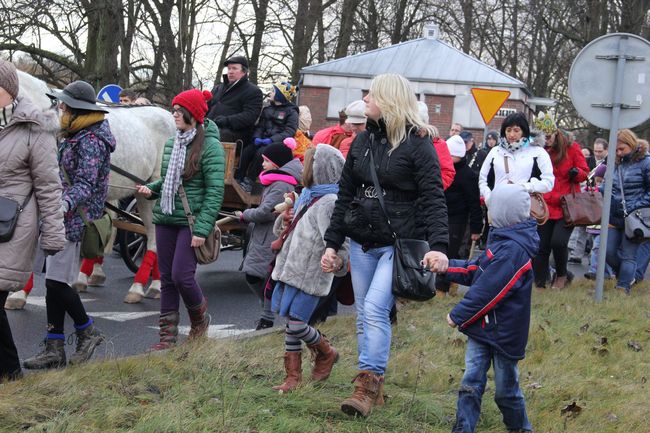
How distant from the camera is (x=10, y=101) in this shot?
213 inches

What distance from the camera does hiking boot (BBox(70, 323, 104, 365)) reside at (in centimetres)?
638

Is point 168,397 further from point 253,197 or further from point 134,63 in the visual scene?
point 134,63

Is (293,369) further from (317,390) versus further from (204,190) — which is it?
(204,190)

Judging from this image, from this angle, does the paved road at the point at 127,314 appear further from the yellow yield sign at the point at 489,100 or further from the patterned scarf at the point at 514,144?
the yellow yield sign at the point at 489,100

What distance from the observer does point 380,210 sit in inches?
211

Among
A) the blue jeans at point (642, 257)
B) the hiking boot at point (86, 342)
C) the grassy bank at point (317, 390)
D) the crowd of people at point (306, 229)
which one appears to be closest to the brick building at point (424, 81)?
the blue jeans at point (642, 257)

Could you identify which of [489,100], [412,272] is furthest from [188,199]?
[489,100]

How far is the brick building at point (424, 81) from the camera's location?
1775 inches

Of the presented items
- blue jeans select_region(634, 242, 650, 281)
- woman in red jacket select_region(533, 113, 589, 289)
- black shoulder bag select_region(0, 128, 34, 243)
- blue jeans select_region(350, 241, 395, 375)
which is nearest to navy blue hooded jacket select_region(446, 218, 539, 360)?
blue jeans select_region(350, 241, 395, 375)

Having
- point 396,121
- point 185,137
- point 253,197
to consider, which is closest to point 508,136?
point 253,197

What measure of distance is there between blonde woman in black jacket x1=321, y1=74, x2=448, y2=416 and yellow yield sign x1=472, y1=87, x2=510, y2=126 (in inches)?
465

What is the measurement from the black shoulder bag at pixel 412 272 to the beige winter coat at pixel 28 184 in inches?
75.2

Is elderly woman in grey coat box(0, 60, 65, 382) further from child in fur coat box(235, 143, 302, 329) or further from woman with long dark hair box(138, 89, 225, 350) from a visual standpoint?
child in fur coat box(235, 143, 302, 329)

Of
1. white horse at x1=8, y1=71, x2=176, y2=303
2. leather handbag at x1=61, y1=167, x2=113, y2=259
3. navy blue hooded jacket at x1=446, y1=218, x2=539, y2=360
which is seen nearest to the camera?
navy blue hooded jacket at x1=446, y1=218, x2=539, y2=360
